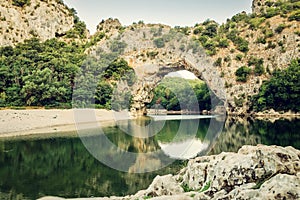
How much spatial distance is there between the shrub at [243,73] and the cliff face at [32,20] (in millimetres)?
40930

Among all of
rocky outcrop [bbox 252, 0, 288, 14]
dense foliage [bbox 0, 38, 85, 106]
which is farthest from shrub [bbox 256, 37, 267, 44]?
dense foliage [bbox 0, 38, 85, 106]

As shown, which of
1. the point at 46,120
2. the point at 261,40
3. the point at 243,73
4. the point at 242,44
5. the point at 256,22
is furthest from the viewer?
the point at 256,22

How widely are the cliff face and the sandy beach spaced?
92.9ft

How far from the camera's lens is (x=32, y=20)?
6981 centimetres

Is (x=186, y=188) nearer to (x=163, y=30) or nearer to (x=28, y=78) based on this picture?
(x=28, y=78)

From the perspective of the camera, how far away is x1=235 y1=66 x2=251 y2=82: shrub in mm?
58844

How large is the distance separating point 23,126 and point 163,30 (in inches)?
1574

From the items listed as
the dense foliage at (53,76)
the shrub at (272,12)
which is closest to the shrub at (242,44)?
the shrub at (272,12)

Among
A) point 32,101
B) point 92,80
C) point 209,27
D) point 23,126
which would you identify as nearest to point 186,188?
point 23,126

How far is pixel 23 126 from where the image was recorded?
31.8 meters

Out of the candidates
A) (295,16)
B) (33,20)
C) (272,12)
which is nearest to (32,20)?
(33,20)

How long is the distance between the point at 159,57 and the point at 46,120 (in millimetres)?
32423

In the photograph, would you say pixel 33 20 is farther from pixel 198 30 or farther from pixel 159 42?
pixel 198 30

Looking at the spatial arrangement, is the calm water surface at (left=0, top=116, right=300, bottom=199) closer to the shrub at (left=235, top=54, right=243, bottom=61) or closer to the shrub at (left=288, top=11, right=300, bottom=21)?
the shrub at (left=235, top=54, right=243, bottom=61)
